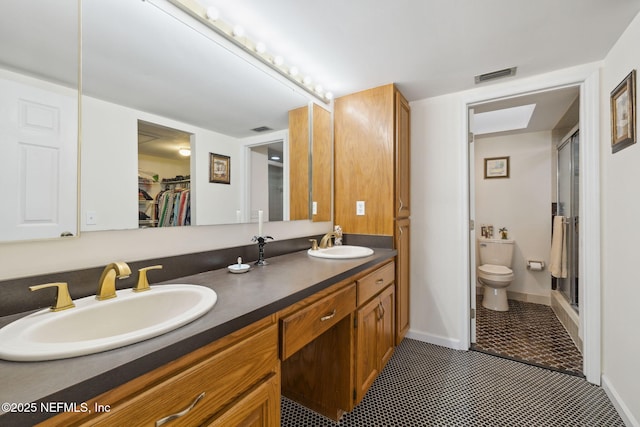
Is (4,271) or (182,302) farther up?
(4,271)

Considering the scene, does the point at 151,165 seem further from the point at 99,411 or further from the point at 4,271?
the point at 99,411

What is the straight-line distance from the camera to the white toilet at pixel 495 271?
2986mm

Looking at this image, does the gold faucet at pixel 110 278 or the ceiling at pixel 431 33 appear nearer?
the gold faucet at pixel 110 278

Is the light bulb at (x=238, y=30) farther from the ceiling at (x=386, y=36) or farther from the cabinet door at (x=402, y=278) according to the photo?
the cabinet door at (x=402, y=278)

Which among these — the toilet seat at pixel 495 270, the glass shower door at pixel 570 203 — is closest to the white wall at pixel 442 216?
the toilet seat at pixel 495 270

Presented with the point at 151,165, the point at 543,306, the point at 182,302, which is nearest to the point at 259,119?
the point at 151,165

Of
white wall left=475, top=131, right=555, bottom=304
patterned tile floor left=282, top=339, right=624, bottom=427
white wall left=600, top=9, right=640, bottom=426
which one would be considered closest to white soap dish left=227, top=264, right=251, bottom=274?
patterned tile floor left=282, top=339, right=624, bottom=427

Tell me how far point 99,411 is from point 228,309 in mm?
359

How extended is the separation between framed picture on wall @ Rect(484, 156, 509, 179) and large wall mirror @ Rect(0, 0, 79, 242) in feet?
13.4

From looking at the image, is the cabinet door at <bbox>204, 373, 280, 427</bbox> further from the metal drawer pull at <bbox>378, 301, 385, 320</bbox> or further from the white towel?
the white towel

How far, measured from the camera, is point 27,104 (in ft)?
2.80

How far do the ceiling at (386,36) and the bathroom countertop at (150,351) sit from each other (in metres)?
0.88

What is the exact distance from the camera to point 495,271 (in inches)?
121

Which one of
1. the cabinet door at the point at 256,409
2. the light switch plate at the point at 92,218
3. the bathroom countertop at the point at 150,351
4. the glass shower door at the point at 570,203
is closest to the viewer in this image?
the bathroom countertop at the point at 150,351
